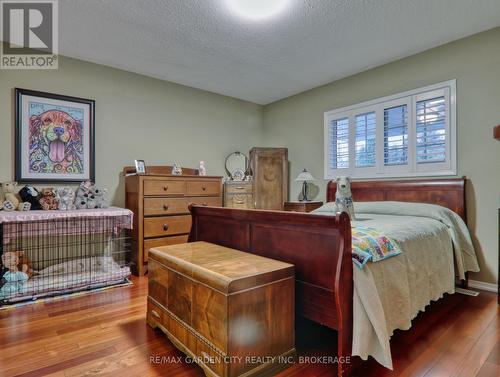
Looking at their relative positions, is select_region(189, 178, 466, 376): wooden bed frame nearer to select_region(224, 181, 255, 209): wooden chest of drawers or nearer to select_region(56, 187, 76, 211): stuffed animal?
select_region(56, 187, 76, 211): stuffed animal

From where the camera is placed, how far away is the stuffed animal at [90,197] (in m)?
3.25

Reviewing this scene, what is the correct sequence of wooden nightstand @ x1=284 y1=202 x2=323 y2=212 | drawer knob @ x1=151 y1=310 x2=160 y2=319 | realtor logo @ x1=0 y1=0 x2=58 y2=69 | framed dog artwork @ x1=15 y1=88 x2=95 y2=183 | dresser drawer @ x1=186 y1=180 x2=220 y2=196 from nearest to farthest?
drawer knob @ x1=151 y1=310 x2=160 y2=319
realtor logo @ x1=0 y1=0 x2=58 y2=69
framed dog artwork @ x1=15 y1=88 x2=95 y2=183
dresser drawer @ x1=186 y1=180 x2=220 y2=196
wooden nightstand @ x1=284 y1=202 x2=323 y2=212

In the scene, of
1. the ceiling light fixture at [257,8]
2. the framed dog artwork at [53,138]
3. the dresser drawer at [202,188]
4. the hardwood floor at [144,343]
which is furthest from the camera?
the dresser drawer at [202,188]

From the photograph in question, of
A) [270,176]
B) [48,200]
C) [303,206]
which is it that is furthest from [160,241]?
[270,176]

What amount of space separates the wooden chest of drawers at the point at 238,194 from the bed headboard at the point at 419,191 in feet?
5.07

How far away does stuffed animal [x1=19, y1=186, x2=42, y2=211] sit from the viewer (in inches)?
117

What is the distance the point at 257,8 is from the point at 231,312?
7.65ft

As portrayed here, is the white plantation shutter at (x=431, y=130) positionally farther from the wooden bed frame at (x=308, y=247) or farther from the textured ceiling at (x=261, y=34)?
the wooden bed frame at (x=308, y=247)

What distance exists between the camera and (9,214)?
2605mm

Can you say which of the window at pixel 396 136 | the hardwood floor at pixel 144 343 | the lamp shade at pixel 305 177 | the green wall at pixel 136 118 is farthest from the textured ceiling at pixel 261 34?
the hardwood floor at pixel 144 343

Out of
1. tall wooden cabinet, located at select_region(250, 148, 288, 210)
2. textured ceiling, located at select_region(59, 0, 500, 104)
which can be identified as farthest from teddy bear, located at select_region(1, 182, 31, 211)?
tall wooden cabinet, located at select_region(250, 148, 288, 210)

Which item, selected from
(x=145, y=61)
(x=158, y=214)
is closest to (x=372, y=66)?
(x=145, y=61)

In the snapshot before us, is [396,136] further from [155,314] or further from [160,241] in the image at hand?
[155,314]

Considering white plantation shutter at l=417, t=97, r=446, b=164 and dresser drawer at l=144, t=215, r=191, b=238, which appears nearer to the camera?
white plantation shutter at l=417, t=97, r=446, b=164
